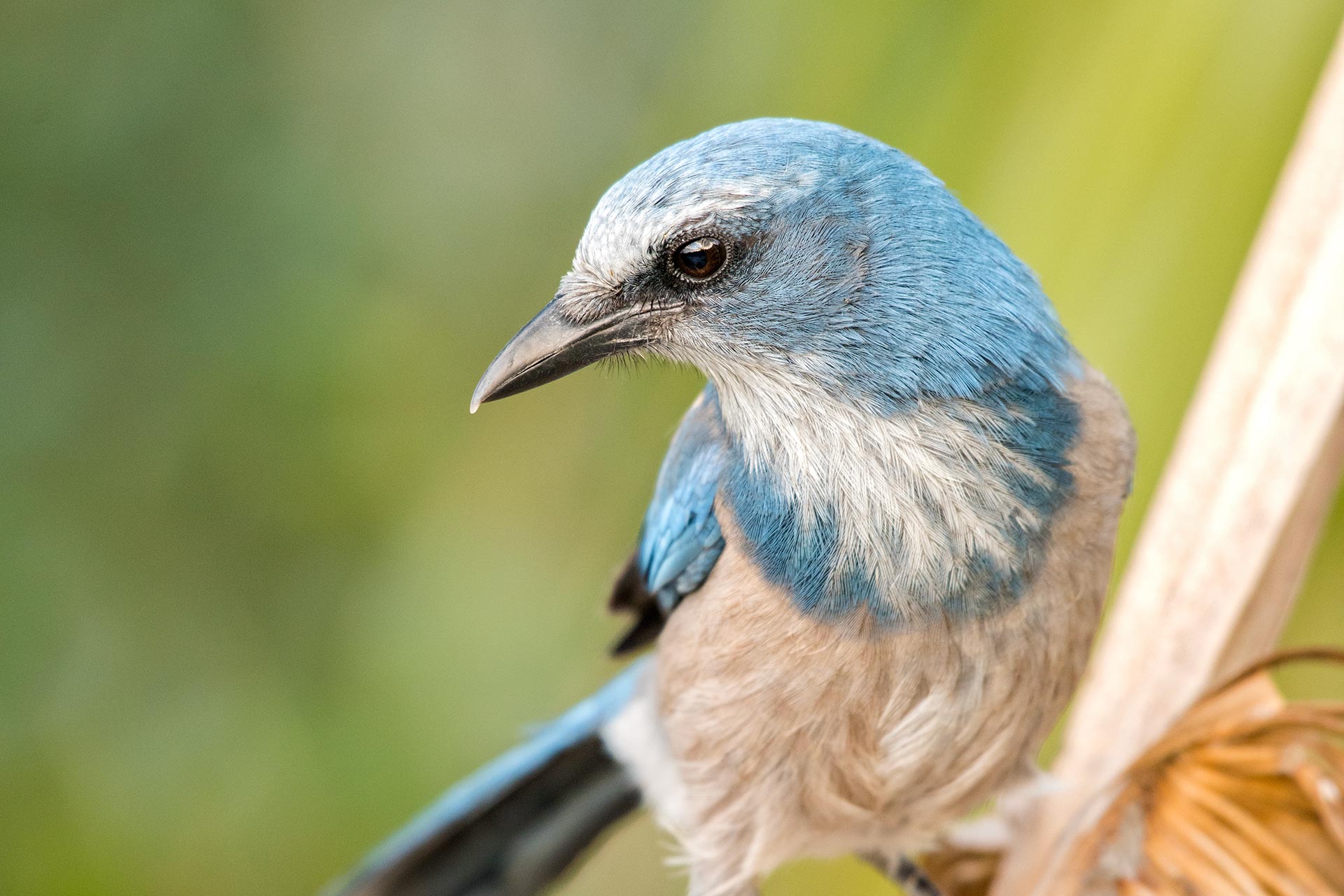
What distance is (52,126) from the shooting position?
3.12 metres

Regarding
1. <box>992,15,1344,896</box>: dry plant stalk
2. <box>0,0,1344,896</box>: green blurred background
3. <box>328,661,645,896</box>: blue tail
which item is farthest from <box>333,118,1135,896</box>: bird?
<box>0,0,1344,896</box>: green blurred background

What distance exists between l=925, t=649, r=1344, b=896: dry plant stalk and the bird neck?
0.41 meters

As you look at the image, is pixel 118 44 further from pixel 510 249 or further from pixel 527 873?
pixel 527 873

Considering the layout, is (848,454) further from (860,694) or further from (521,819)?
(521,819)

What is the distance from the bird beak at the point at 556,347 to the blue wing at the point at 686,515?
30cm

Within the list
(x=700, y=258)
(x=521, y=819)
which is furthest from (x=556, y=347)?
(x=521, y=819)

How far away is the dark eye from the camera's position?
178 cm

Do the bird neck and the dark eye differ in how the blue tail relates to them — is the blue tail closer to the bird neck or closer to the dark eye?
the bird neck

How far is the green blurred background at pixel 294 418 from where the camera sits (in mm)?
3105

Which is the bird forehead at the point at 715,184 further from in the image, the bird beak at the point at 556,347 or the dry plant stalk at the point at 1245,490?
the dry plant stalk at the point at 1245,490

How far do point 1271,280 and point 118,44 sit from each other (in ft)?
8.80

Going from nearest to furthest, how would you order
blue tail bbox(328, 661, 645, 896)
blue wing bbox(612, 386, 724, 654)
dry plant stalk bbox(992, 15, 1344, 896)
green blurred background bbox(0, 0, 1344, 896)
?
dry plant stalk bbox(992, 15, 1344, 896) → blue wing bbox(612, 386, 724, 654) → blue tail bbox(328, 661, 645, 896) → green blurred background bbox(0, 0, 1344, 896)

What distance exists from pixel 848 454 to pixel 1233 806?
2.64 feet

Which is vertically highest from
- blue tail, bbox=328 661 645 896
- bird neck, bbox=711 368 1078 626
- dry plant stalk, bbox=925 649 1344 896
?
bird neck, bbox=711 368 1078 626
